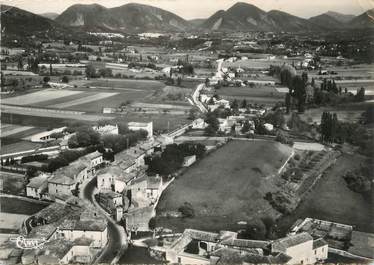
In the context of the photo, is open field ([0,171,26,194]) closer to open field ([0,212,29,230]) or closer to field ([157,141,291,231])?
open field ([0,212,29,230])

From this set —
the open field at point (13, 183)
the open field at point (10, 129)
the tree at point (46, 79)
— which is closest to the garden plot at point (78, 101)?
the open field at point (10, 129)

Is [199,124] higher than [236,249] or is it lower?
higher

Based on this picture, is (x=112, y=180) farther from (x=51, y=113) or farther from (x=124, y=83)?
(x=124, y=83)

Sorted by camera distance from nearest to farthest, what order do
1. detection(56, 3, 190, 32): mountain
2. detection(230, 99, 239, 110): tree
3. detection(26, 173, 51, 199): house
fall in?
detection(56, 3, 190, 32): mountain
detection(26, 173, 51, 199): house
detection(230, 99, 239, 110): tree

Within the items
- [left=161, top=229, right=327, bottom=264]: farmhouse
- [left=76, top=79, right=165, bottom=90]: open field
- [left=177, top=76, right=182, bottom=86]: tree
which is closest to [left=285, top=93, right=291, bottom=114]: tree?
[left=177, top=76, right=182, bottom=86]: tree

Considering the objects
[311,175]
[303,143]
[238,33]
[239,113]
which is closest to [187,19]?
[238,33]

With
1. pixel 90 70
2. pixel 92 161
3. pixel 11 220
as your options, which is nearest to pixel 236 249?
pixel 11 220

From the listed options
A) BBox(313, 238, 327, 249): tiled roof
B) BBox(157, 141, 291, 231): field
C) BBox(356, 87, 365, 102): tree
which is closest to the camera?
BBox(313, 238, 327, 249): tiled roof
